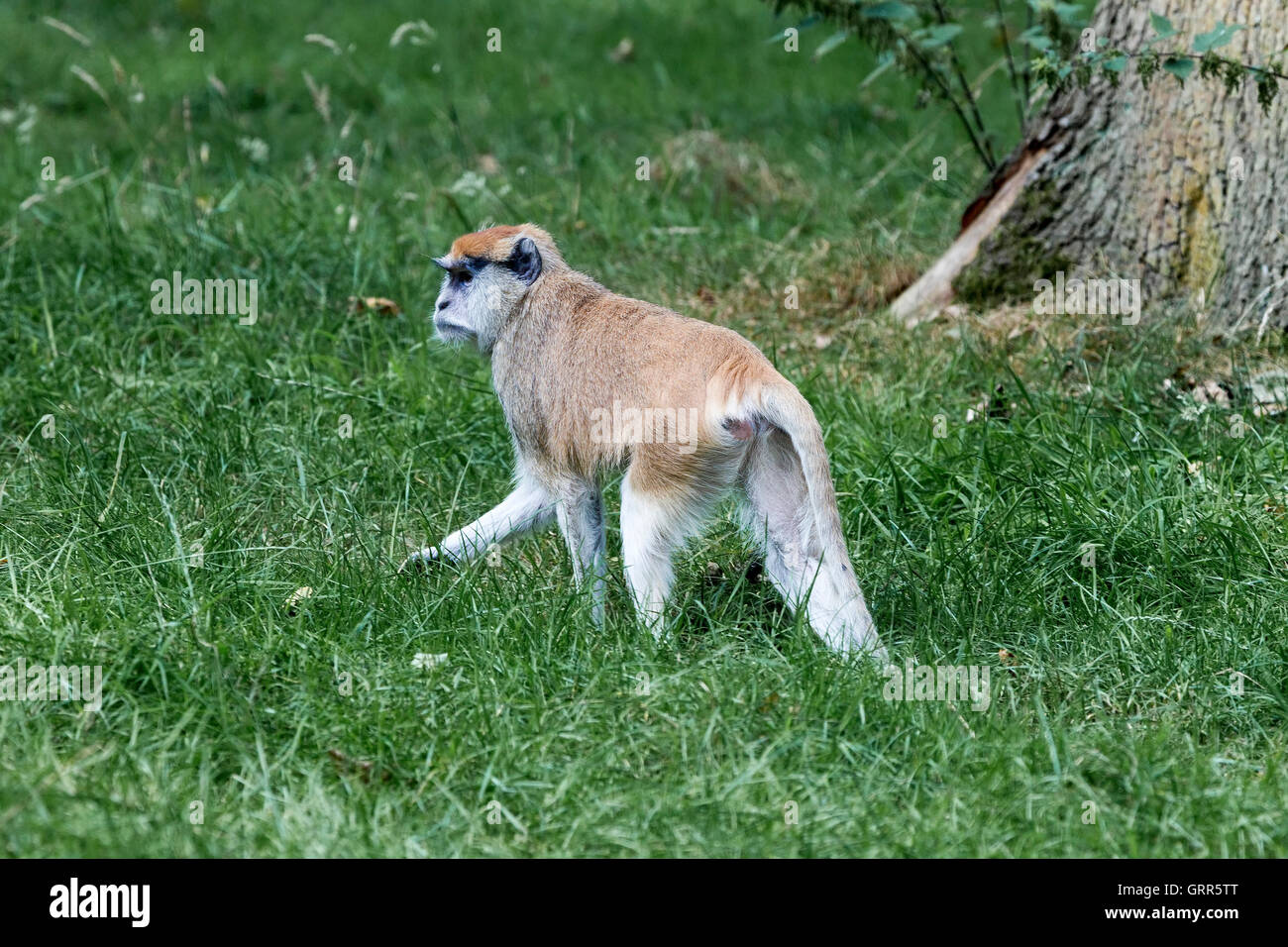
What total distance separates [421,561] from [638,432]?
749 mm

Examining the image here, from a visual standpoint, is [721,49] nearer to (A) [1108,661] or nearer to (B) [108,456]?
(B) [108,456]

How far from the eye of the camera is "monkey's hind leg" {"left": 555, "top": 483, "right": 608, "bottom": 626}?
157 inches

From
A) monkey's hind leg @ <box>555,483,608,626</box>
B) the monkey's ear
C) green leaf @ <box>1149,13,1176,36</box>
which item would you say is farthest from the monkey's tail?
green leaf @ <box>1149,13,1176,36</box>

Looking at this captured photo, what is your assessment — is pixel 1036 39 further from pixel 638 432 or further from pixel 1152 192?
pixel 638 432

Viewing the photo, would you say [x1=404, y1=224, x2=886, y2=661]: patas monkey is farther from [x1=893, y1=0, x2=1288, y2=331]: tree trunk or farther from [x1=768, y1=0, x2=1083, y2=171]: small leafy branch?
[x1=893, y1=0, x2=1288, y2=331]: tree trunk

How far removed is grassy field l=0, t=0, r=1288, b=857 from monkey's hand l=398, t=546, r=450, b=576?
2.1 inches

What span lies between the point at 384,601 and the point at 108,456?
1.44 metres

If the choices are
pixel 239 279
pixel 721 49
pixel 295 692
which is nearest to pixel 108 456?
pixel 239 279

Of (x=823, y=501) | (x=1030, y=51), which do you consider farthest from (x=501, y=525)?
(x=1030, y=51)

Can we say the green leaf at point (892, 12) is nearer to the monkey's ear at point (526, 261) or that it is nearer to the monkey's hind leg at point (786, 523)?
the monkey's ear at point (526, 261)

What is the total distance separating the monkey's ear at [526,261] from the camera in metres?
4.24

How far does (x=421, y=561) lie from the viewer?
399cm

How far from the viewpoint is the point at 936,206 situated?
21.6 ft

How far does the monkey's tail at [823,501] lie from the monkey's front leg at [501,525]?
2.76ft
